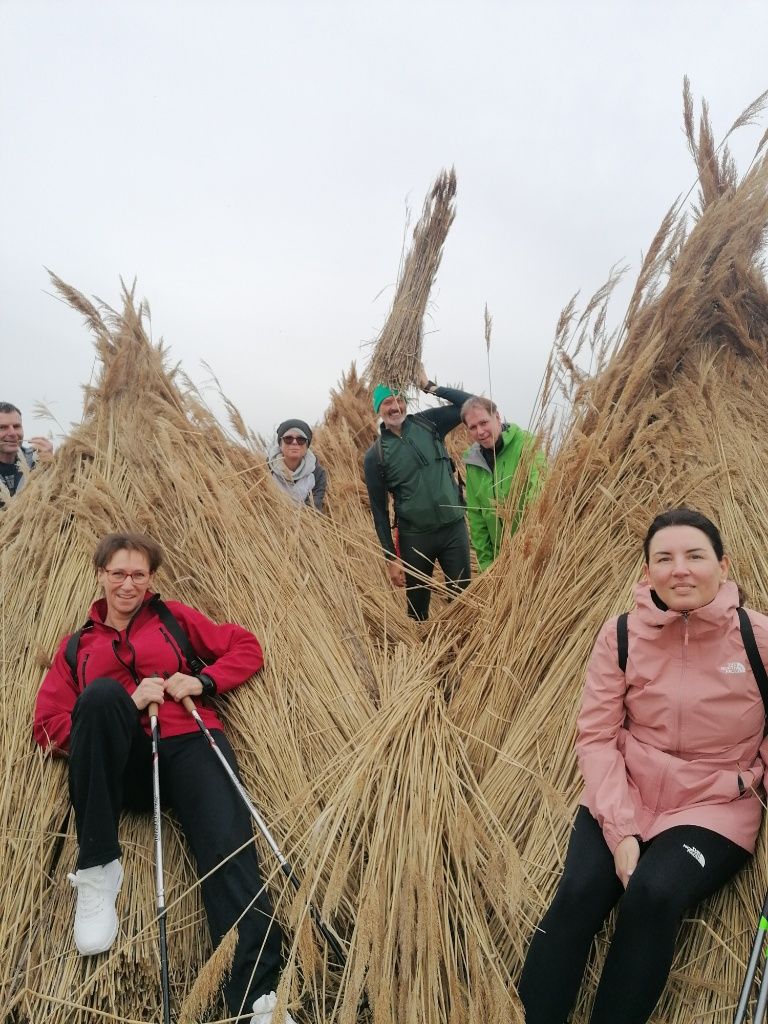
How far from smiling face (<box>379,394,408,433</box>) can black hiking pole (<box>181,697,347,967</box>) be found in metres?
1.76

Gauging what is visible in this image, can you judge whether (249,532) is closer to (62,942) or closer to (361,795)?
(361,795)

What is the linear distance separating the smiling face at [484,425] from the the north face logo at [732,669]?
5.27 ft

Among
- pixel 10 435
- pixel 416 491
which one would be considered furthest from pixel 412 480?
pixel 10 435

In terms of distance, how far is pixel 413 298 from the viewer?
4320mm

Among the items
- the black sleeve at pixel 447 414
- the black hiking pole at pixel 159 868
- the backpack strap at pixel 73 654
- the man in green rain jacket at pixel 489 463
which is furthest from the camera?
the black sleeve at pixel 447 414

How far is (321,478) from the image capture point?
3.66 metres

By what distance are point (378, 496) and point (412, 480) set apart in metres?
0.21

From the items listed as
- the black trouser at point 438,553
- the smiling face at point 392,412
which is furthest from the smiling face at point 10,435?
the black trouser at point 438,553

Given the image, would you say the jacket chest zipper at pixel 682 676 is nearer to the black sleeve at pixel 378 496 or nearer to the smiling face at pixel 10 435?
the black sleeve at pixel 378 496

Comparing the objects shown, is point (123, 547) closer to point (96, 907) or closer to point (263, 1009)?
point (96, 907)

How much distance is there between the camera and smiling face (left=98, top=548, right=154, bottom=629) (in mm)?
2139

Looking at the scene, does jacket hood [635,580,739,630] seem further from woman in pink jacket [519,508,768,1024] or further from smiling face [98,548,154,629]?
smiling face [98,548,154,629]

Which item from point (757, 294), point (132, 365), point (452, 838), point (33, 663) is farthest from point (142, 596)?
point (757, 294)

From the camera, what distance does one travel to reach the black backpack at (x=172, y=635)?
2.13m
